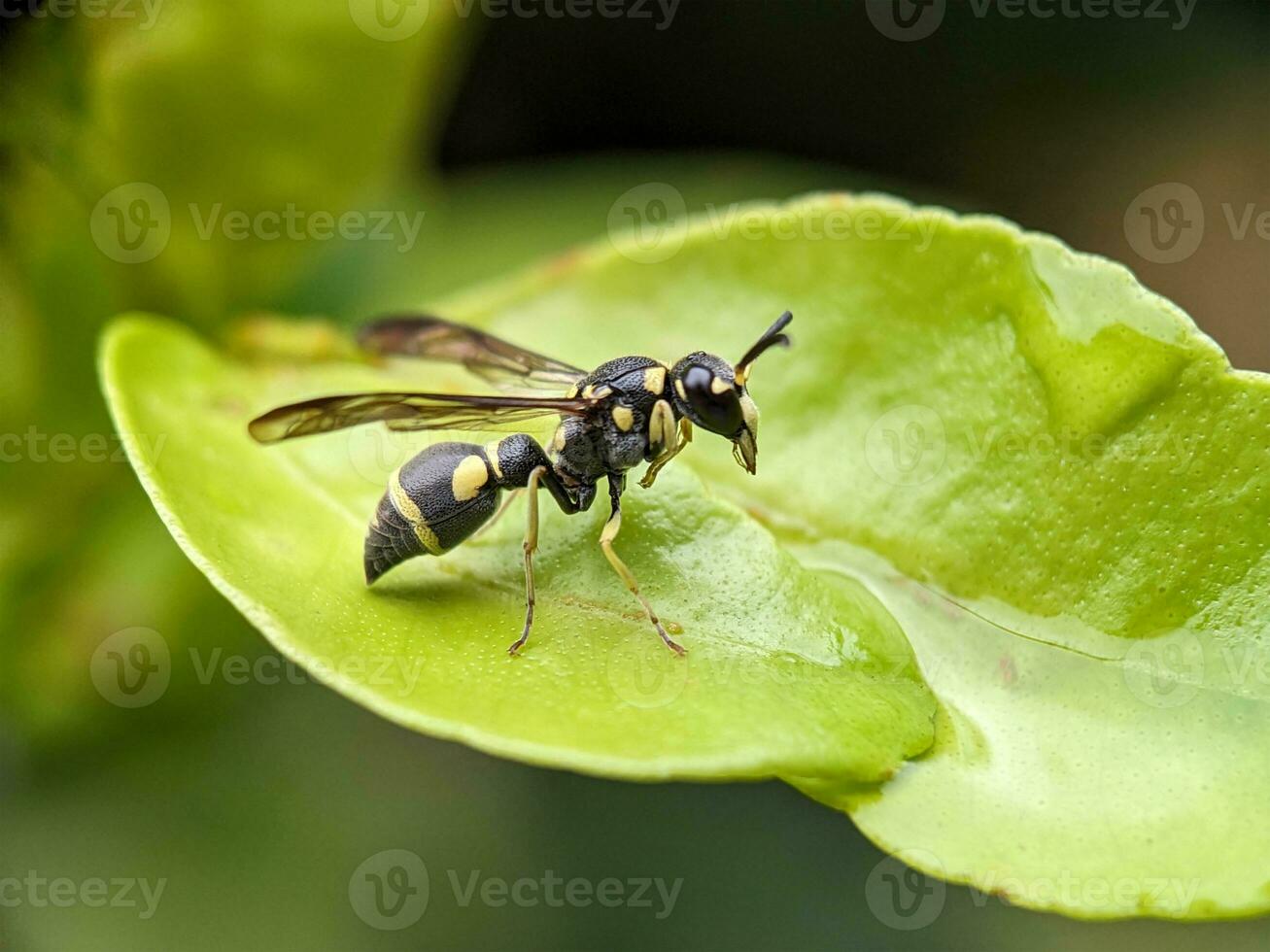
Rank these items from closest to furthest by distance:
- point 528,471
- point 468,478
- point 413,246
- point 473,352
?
1. point 468,478
2. point 528,471
3. point 473,352
4. point 413,246

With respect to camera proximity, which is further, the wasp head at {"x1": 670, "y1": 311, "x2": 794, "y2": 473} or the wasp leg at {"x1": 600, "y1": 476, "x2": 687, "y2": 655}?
the wasp head at {"x1": 670, "y1": 311, "x2": 794, "y2": 473}

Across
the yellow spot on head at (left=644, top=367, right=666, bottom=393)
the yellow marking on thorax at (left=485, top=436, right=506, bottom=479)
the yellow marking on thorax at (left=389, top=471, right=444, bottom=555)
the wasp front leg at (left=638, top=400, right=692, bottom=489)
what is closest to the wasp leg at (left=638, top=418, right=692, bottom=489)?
the wasp front leg at (left=638, top=400, right=692, bottom=489)

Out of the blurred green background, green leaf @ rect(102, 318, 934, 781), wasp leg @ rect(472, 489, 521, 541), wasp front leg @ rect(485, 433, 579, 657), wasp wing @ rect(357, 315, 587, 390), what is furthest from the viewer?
the blurred green background

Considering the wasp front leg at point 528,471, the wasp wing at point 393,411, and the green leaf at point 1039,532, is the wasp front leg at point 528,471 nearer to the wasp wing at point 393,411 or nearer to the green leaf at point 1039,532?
the wasp wing at point 393,411

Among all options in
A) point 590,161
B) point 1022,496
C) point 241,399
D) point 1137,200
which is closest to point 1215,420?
point 1022,496

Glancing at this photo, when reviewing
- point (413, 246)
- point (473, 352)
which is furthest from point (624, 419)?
point (413, 246)

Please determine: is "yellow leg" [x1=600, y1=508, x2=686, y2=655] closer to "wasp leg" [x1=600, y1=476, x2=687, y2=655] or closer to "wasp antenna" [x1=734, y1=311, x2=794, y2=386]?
"wasp leg" [x1=600, y1=476, x2=687, y2=655]

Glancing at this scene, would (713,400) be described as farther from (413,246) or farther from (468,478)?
(413,246)

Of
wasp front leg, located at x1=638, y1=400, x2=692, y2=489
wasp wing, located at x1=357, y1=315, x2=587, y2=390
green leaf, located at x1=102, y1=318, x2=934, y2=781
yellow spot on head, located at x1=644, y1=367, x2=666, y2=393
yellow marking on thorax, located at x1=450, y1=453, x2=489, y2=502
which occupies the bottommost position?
green leaf, located at x1=102, y1=318, x2=934, y2=781

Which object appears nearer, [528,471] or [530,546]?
[530,546]
